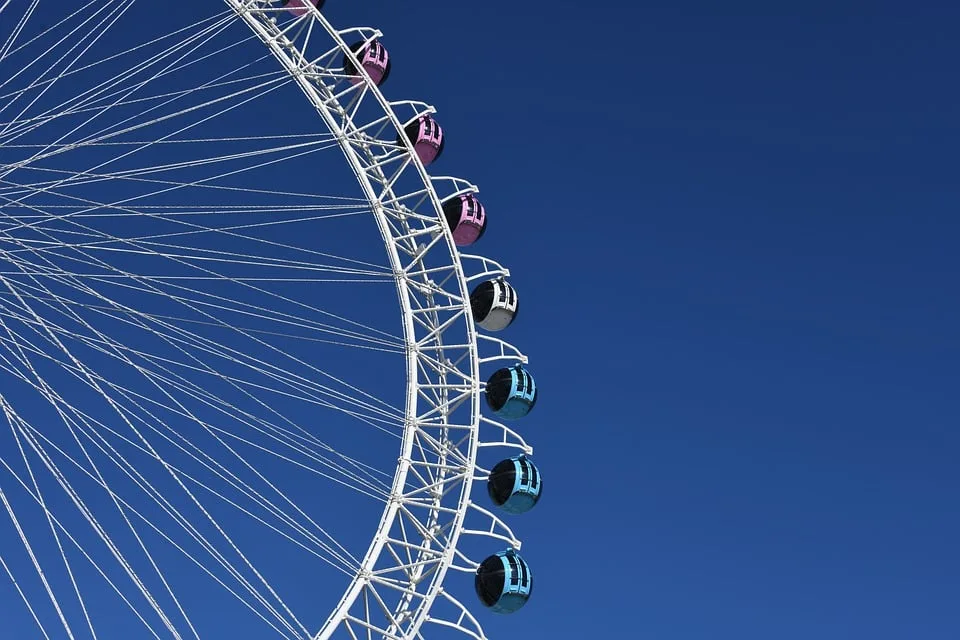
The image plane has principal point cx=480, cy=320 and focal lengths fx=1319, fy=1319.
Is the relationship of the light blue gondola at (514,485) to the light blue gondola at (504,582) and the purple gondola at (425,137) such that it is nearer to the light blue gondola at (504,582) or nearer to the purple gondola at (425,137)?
the light blue gondola at (504,582)

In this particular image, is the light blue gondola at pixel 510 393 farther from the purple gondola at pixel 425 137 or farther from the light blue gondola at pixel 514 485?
the purple gondola at pixel 425 137

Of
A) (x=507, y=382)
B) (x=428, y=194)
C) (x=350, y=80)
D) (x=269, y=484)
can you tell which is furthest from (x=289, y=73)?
(x=269, y=484)

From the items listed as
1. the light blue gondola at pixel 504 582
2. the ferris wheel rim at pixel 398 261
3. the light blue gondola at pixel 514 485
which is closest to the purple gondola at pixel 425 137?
the ferris wheel rim at pixel 398 261

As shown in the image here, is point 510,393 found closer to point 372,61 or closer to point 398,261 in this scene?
point 398,261

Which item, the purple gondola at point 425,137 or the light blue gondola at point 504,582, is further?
the purple gondola at point 425,137

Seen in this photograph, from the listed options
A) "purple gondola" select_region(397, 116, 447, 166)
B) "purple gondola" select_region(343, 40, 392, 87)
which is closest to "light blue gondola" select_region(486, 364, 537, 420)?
"purple gondola" select_region(397, 116, 447, 166)

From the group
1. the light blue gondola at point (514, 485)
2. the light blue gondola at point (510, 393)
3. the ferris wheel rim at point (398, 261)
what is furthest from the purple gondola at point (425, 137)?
the light blue gondola at point (514, 485)

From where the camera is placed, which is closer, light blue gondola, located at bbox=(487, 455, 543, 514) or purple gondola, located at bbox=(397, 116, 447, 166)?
light blue gondola, located at bbox=(487, 455, 543, 514)

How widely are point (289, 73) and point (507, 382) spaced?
6.02m

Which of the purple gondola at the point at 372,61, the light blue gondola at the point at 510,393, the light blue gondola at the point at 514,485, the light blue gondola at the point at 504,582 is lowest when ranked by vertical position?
the light blue gondola at the point at 504,582

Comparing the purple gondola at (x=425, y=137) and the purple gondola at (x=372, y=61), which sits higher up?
the purple gondola at (x=372, y=61)

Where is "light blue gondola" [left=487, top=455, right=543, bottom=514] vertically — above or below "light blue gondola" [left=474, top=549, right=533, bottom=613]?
above

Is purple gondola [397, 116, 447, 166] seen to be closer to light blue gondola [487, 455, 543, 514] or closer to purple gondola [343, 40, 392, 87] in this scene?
purple gondola [343, 40, 392, 87]

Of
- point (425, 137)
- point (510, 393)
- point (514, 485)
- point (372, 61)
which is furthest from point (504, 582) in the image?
point (372, 61)
